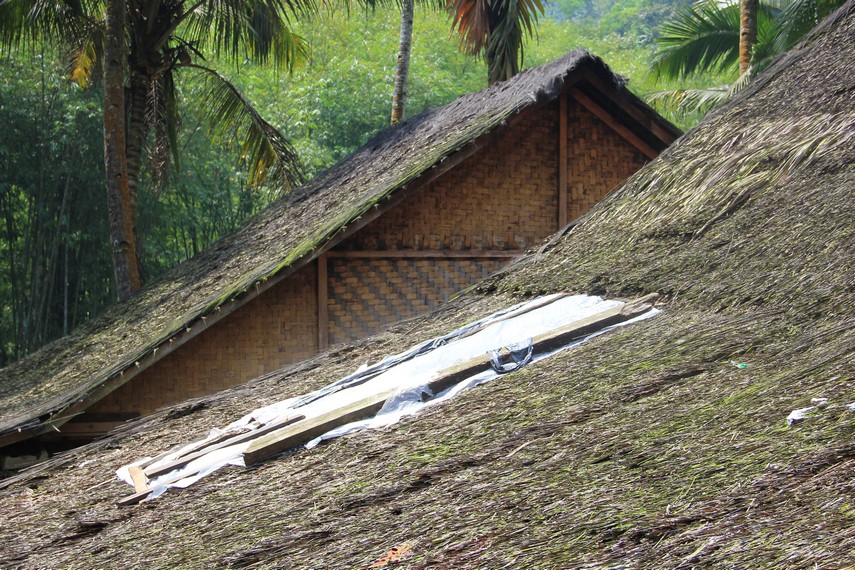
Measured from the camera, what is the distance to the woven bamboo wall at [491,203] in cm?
931

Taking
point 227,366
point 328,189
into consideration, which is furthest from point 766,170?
point 328,189

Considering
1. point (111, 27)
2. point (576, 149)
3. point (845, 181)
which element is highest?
point (111, 27)

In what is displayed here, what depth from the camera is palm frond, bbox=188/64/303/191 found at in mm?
13922

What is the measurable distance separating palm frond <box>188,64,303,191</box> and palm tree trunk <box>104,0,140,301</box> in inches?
65.5

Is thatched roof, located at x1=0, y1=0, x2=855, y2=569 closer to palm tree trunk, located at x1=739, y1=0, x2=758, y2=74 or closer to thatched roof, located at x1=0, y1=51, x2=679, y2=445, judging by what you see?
thatched roof, located at x1=0, y1=51, x2=679, y2=445

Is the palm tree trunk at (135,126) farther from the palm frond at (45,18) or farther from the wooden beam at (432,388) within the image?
the wooden beam at (432,388)

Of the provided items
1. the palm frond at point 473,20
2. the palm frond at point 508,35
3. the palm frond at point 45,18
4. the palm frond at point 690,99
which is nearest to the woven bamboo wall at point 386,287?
the palm frond at point 508,35

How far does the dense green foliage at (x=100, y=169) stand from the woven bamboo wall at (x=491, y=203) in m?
2.68

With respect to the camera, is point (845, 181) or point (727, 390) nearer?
point (727, 390)

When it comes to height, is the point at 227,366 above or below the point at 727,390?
above

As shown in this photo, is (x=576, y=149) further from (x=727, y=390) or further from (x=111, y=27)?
(x=727, y=390)

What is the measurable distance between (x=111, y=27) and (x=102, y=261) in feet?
24.9

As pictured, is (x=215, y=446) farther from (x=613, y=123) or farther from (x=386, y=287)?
(x=613, y=123)

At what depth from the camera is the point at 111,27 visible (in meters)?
11.6
